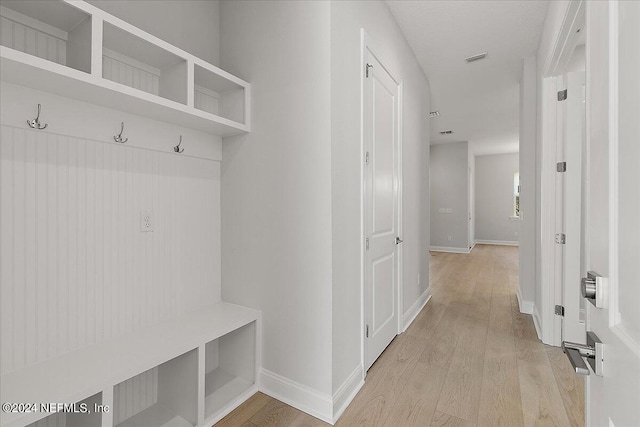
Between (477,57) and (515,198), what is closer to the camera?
(477,57)

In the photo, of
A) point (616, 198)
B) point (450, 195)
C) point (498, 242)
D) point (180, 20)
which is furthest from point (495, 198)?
point (616, 198)

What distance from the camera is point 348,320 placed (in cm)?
188

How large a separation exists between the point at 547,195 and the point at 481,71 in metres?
2.01

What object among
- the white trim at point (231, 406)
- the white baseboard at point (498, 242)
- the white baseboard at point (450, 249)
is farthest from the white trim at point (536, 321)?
the white baseboard at point (498, 242)

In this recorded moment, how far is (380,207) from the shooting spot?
239 cm

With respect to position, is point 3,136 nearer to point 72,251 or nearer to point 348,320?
point 72,251

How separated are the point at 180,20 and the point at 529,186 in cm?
351

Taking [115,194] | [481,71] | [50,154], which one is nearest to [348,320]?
[115,194]

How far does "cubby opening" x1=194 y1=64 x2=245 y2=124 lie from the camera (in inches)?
77.5

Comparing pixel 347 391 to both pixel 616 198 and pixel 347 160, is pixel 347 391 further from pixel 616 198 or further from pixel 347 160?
pixel 616 198

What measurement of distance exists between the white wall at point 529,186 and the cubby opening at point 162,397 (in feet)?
10.9

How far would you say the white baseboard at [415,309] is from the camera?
9.74 feet

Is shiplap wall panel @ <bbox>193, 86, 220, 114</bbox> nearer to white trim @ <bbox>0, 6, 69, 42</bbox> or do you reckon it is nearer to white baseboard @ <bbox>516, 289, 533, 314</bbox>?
white trim @ <bbox>0, 6, 69, 42</bbox>

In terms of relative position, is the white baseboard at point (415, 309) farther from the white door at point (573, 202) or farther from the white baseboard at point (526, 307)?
the white door at point (573, 202)
